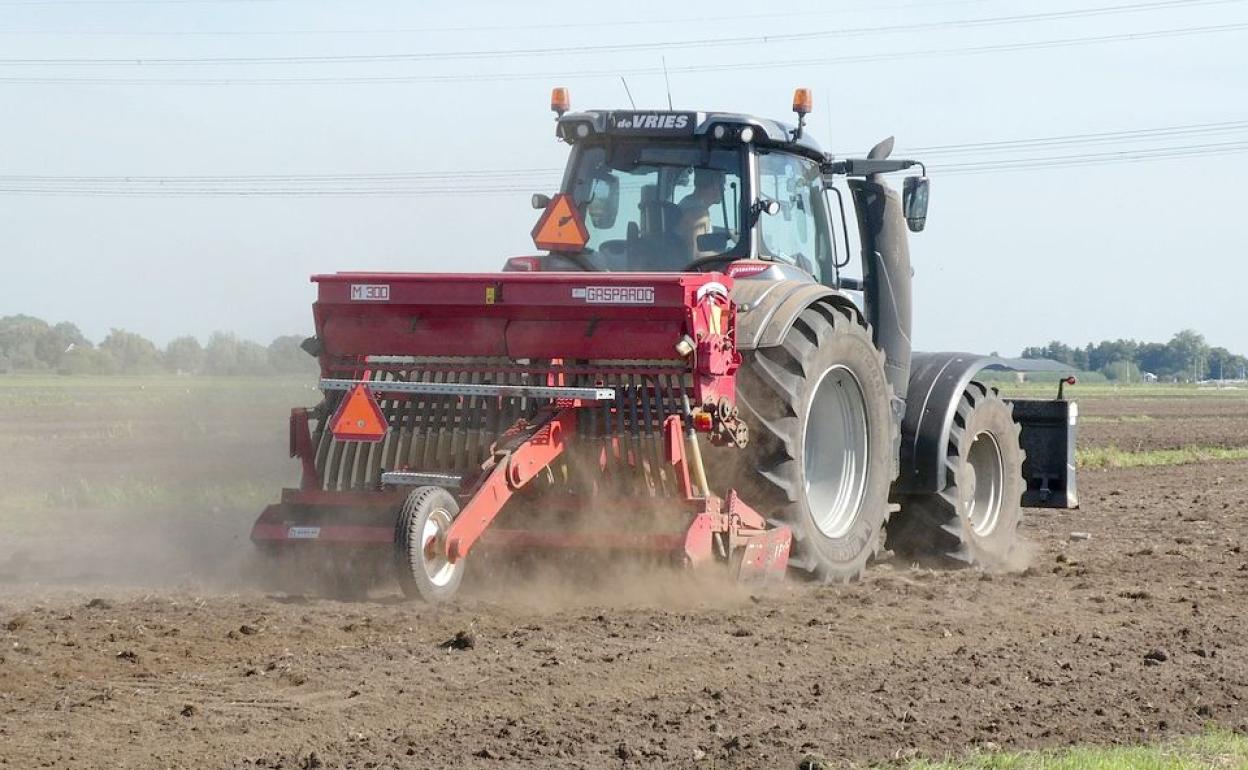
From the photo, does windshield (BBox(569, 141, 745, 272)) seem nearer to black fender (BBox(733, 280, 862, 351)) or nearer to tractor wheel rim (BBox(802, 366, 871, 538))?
black fender (BBox(733, 280, 862, 351))

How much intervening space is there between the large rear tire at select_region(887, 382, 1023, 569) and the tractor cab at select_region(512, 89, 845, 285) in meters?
1.48

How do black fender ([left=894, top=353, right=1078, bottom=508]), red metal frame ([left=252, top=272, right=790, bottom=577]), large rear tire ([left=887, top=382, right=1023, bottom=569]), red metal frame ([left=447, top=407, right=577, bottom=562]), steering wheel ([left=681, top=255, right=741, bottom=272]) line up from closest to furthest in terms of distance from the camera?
red metal frame ([left=447, top=407, right=577, bottom=562]) → red metal frame ([left=252, top=272, right=790, bottom=577]) → steering wheel ([left=681, top=255, right=741, bottom=272]) → black fender ([left=894, top=353, right=1078, bottom=508]) → large rear tire ([left=887, top=382, right=1023, bottom=569])

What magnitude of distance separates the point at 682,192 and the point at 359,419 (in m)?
2.23

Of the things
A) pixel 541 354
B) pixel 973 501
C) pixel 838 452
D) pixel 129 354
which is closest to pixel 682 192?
pixel 541 354

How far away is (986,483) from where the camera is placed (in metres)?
10.5

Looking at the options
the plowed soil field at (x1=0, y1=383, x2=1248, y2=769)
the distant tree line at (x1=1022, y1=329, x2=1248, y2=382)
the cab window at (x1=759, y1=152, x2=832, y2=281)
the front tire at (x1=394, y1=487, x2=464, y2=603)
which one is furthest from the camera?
the distant tree line at (x1=1022, y1=329, x2=1248, y2=382)

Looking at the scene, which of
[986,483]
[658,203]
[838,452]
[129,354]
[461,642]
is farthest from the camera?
[129,354]

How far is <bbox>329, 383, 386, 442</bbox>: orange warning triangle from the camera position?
7801 millimetres

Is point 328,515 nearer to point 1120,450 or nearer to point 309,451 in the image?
point 309,451

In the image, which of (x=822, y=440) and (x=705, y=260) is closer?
(x=705, y=260)

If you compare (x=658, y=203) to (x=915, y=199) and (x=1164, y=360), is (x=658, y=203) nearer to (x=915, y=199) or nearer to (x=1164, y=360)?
(x=915, y=199)

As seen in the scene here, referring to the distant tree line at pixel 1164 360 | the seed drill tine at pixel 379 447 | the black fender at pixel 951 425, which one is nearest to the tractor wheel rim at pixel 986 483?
the black fender at pixel 951 425

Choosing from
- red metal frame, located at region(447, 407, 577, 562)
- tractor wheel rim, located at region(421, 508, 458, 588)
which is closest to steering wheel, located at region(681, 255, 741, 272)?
red metal frame, located at region(447, 407, 577, 562)

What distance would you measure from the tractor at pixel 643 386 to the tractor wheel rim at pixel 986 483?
0.83 m
